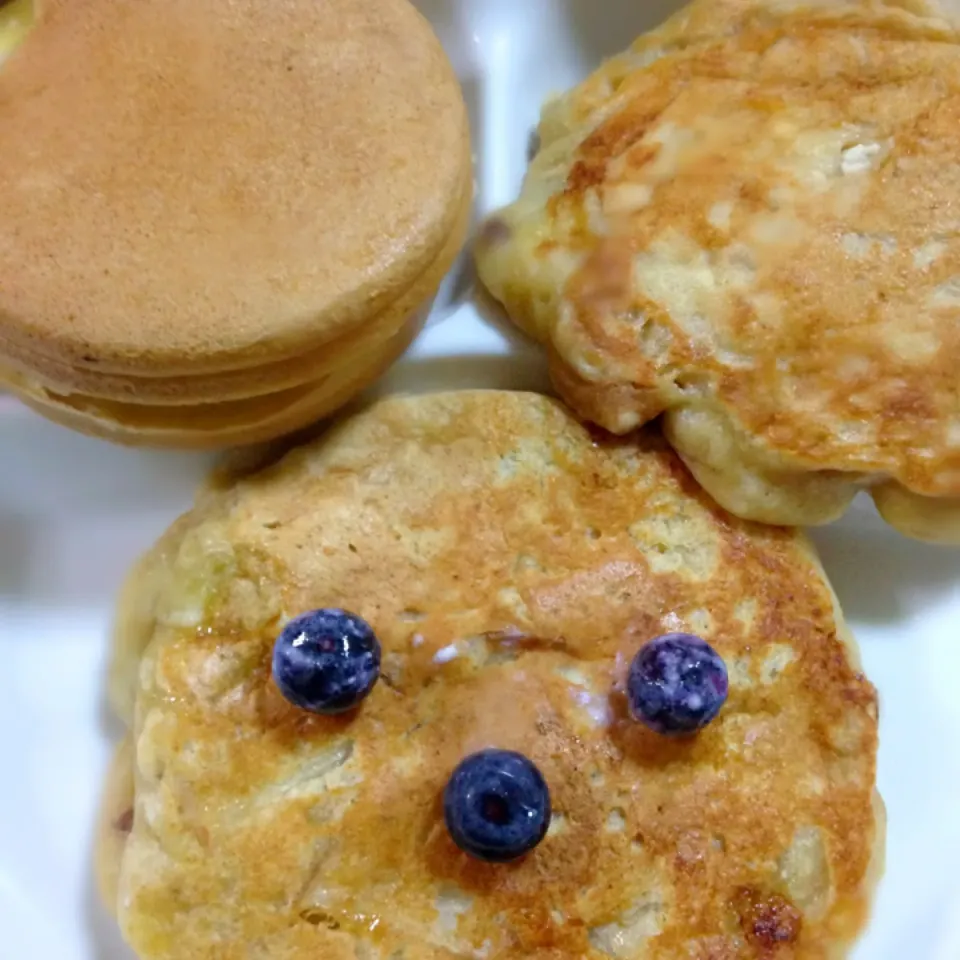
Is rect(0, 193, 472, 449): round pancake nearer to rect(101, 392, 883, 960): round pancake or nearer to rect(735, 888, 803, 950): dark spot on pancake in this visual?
rect(101, 392, 883, 960): round pancake

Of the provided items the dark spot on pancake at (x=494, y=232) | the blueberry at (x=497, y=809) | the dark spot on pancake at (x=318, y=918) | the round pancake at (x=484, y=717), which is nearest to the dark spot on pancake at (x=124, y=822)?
the round pancake at (x=484, y=717)

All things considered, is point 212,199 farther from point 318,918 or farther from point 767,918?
point 767,918

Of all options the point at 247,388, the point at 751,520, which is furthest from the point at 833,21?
the point at 247,388

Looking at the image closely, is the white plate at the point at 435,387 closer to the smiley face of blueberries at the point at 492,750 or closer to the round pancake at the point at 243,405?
the round pancake at the point at 243,405

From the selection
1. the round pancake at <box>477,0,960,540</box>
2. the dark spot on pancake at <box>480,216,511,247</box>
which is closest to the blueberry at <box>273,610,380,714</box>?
the round pancake at <box>477,0,960,540</box>

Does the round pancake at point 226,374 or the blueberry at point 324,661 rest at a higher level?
the round pancake at point 226,374

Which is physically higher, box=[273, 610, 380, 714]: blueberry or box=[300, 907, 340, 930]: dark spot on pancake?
box=[273, 610, 380, 714]: blueberry
